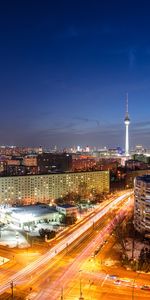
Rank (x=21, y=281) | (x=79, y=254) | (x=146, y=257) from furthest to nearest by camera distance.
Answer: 1. (x=79, y=254)
2. (x=146, y=257)
3. (x=21, y=281)

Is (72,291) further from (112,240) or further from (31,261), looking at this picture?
(112,240)

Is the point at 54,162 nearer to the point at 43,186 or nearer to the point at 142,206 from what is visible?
the point at 43,186

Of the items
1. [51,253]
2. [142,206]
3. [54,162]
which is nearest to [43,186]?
[142,206]

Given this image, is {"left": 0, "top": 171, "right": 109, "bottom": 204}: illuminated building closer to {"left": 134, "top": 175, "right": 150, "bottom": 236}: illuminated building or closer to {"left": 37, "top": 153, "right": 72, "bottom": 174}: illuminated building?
{"left": 134, "top": 175, "right": 150, "bottom": 236}: illuminated building

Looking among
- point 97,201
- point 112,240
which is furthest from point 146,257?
point 97,201

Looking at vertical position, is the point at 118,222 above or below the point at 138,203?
below

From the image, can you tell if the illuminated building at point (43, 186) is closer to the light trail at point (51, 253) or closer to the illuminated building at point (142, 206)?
the light trail at point (51, 253)

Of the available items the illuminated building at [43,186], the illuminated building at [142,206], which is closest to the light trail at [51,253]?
the illuminated building at [142,206]
